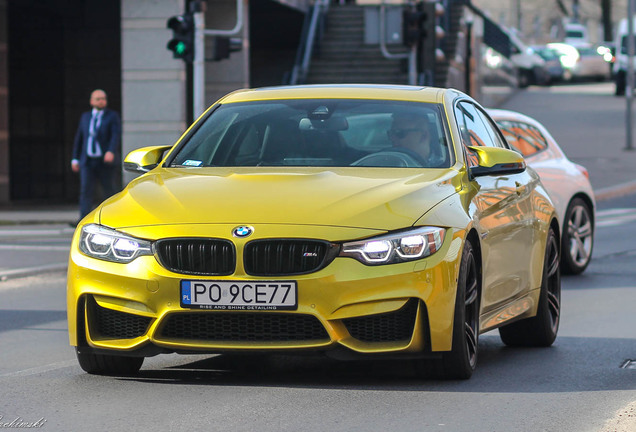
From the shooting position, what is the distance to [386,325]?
677 cm

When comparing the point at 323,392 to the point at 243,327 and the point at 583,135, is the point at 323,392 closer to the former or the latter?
the point at 243,327

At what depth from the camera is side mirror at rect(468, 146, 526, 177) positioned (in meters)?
7.77

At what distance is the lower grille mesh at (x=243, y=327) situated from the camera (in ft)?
22.0

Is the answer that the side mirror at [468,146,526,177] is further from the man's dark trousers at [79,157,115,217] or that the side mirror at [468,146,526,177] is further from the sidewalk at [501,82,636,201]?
the sidewalk at [501,82,636,201]

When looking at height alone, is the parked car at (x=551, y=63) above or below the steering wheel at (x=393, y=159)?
below

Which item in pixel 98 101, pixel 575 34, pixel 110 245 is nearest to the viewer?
pixel 110 245

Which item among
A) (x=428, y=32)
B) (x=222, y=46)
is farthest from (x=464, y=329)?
(x=428, y=32)

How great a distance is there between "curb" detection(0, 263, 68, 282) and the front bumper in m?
7.15

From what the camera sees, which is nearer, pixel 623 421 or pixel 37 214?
pixel 623 421

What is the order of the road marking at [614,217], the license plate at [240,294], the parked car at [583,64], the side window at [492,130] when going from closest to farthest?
the license plate at [240,294] → the side window at [492,130] → the road marking at [614,217] → the parked car at [583,64]

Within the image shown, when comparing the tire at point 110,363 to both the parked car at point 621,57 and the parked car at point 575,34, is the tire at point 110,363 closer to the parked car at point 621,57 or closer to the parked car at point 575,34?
the parked car at point 621,57

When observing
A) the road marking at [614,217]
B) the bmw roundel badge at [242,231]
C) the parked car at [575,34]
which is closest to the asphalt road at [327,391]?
the bmw roundel badge at [242,231]

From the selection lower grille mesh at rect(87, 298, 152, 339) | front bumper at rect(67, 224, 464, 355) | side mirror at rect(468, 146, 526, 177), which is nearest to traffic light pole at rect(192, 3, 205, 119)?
side mirror at rect(468, 146, 526, 177)

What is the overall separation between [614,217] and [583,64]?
42930mm
